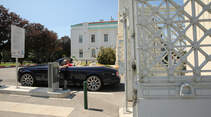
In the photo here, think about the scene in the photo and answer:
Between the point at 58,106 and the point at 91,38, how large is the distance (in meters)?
26.8

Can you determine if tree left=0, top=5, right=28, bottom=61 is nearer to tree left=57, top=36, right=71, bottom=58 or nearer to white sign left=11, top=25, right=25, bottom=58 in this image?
white sign left=11, top=25, right=25, bottom=58

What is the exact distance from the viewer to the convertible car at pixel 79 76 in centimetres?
560

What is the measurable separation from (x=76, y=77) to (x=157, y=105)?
170 inches

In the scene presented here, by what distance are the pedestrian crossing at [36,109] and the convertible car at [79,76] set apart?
1931mm

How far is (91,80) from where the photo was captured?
5.64m

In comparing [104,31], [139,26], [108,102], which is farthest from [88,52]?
[139,26]

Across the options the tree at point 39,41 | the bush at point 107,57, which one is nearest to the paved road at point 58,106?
the bush at point 107,57

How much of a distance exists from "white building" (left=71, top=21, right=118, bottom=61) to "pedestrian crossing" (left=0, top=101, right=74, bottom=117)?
25195 millimetres

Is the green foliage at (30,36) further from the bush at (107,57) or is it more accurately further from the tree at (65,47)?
the tree at (65,47)

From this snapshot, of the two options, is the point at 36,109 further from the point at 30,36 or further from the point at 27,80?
the point at 30,36

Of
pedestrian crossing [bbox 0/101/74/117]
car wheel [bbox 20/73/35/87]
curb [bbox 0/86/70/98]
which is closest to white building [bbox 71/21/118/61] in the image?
car wheel [bbox 20/73/35/87]

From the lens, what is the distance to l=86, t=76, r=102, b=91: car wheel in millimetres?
5578

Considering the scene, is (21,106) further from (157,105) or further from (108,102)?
(157,105)

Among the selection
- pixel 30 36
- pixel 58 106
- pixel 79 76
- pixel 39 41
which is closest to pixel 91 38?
pixel 39 41
